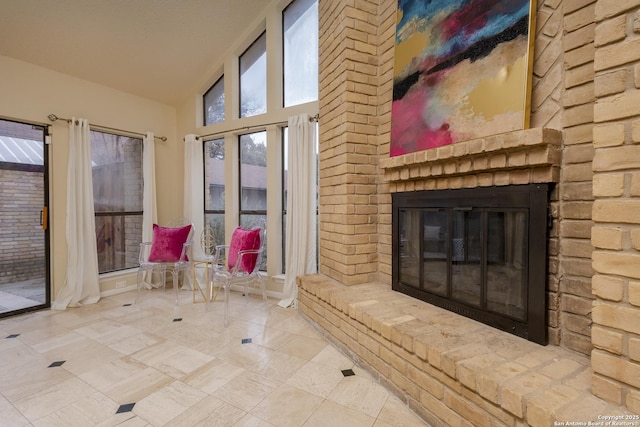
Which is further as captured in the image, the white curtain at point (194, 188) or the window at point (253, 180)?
the white curtain at point (194, 188)

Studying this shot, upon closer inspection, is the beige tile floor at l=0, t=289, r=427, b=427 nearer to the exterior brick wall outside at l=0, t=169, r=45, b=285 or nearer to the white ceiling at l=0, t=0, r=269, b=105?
the exterior brick wall outside at l=0, t=169, r=45, b=285

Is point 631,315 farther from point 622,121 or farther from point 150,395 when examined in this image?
point 150,395

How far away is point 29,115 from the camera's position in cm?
336

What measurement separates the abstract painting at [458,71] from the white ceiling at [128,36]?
2377mm

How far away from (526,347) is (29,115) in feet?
16.1

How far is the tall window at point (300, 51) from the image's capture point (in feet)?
11.8

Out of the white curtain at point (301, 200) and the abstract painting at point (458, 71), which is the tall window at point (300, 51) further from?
the abstract painting at point (458, 71)

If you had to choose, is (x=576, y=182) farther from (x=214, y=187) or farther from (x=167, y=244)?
(x=214, y=187)

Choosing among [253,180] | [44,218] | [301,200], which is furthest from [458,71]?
[44,218]

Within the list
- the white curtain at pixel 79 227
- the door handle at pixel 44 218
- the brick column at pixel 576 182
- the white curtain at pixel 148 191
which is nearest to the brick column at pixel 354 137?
the brick column at pixel 576 182

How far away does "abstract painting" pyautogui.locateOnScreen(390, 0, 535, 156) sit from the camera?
1652 millimetres

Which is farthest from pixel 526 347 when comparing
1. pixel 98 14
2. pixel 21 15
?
pixel 21 15

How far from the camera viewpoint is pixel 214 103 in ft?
15.1

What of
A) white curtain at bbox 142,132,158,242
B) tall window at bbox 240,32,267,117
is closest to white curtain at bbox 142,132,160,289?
white curtain at bbox 142,132,158,242
